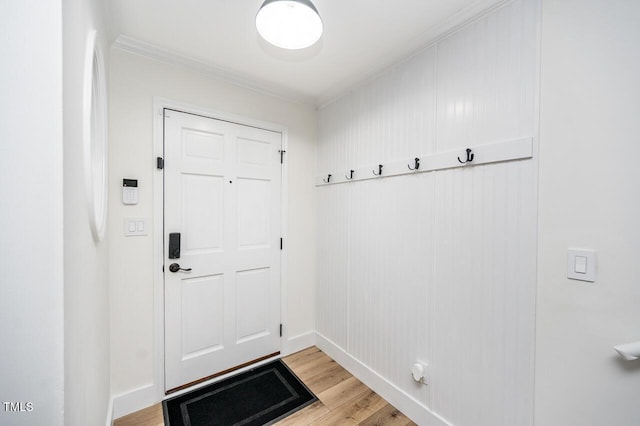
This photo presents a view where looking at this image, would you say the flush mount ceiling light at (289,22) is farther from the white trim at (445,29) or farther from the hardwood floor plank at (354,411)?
the hardwood floor plank at (354,411)

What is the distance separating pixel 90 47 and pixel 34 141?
0.66 m

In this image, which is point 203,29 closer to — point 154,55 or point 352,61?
point 154,55

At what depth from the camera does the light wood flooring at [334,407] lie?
164 cm

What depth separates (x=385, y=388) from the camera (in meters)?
1.85

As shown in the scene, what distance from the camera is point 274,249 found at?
7.79ft

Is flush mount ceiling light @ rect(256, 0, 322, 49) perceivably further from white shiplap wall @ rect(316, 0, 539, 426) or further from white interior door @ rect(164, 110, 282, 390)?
white interior door @ rect(164, 110, 282, 390)

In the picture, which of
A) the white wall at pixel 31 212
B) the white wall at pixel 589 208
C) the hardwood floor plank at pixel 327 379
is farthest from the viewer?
the hardwood floor plank at pixel 327 379

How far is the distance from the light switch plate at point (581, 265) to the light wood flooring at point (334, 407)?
134cm

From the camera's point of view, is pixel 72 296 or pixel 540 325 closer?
pixel 72 296

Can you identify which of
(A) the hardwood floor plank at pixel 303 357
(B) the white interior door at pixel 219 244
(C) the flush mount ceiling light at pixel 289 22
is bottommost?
(A) the hardwood floor plank at pixel 303 357

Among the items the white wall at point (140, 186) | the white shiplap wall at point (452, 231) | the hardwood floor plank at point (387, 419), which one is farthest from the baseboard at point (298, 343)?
the white wall at point (140, 186)

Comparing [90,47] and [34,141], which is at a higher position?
[90,47]

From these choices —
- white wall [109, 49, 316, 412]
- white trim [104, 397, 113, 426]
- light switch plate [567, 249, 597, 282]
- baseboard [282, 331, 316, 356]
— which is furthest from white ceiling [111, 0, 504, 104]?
baseboard [282, 331, 316, 356]

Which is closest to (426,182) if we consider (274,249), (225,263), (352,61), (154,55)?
(352,61)
